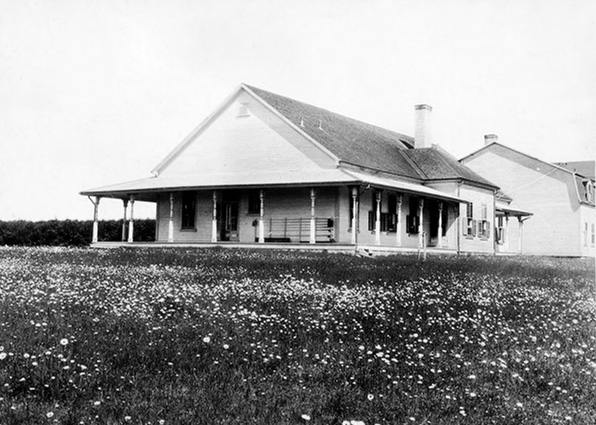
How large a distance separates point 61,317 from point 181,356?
2.45 m

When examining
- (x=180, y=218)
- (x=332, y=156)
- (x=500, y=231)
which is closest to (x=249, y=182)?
(x=332, y=156)

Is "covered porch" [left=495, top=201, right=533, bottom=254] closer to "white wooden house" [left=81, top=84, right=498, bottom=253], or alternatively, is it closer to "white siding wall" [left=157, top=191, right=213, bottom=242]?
"white wooden house" [left=81, top=84, right=498, bottom=253]

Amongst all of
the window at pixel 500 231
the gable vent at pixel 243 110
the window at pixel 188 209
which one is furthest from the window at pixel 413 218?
the window at pixel 500 231

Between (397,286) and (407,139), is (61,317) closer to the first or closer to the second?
(397,286)

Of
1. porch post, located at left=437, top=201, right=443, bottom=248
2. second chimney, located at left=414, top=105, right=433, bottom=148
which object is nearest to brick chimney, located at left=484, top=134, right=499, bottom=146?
second chimney, located at left=414, top=105, right=433, bottom=148

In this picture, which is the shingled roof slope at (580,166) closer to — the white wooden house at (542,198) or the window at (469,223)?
the white wooden house at (542,198)

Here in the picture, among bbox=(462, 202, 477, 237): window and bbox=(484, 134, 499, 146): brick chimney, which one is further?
bbox=(484, 134, 499, 146): brick chimney

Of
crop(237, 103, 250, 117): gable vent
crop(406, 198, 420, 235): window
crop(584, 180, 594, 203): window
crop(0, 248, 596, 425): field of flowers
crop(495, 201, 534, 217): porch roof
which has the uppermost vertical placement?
crop(237, 103, 250, 117): gable vent

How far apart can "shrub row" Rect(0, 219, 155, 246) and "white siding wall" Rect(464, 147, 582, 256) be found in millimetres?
22936

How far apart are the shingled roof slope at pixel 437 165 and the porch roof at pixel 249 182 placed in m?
1.80

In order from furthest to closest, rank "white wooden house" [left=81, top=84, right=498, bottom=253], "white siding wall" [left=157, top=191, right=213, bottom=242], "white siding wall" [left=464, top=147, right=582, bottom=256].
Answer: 1. "white siding wall" [left=464, top=147, right=582, bottom=256]
2. "white siding wall" [left=157, top=191, right=213, bottom=242]
3. "white wooden house" [left=81, top=84, right=498, bottom=253]

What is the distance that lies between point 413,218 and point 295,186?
8902 millimetres

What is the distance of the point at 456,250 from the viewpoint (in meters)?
34.1

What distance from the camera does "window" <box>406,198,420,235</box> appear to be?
34447 mm
